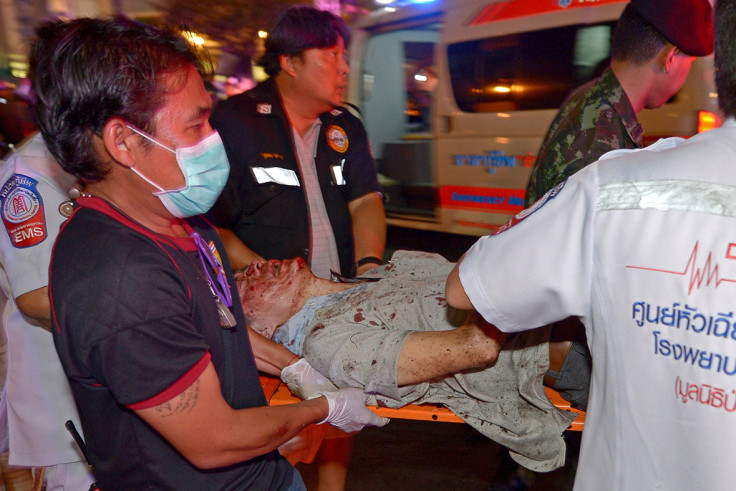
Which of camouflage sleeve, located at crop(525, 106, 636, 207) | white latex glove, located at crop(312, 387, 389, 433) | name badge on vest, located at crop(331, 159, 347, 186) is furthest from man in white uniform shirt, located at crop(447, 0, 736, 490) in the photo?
name badge on vest, located at crop(331, 159, 347, 186)

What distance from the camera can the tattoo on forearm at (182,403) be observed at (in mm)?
1129

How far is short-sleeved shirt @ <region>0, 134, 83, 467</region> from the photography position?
66.4 inches

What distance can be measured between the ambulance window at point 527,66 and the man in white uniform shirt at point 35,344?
459 cm

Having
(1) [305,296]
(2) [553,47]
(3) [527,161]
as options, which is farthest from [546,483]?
(2) [553,47]

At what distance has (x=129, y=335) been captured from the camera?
1.09 meters

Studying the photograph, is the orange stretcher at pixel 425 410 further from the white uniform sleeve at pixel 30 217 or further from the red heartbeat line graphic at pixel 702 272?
the red heartbeat line graphic at pixel 702 272

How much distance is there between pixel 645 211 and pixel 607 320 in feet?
0.71

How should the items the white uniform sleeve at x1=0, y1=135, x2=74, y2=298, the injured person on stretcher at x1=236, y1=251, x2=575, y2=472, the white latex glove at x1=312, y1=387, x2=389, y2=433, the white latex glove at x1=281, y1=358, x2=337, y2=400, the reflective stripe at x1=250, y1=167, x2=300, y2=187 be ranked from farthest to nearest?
the reflective stripe at x1=250, y1=167, x2=300, y2=187, the white latex glove at x1=281, y1=358, x2=337, y2=400, the injured person on stretcher at x1=236, y1=251, x2=575, y2=472, the white latex glove at x1=312, y1=387, x2=389, y2=433, the white uniform sleeve at x1=0, y1=135, x2=74, y2=298

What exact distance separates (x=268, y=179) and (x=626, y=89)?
1.58 metres

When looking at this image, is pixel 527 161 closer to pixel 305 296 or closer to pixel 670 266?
pixel 305 296

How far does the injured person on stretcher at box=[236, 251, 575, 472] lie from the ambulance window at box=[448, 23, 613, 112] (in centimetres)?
364

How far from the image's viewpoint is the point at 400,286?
2361 millimetres

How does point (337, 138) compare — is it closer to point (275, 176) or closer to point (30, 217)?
point (275, 176)

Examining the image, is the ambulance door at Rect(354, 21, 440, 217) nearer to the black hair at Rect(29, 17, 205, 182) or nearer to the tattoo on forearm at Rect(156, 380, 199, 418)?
the black hair at Rect(29, 17, 205, 182)
